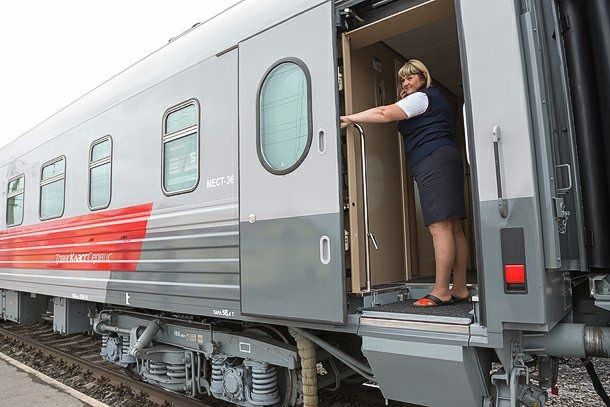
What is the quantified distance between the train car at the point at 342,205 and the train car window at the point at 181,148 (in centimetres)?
2

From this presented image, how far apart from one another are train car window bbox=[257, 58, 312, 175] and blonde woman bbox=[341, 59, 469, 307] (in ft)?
1.09

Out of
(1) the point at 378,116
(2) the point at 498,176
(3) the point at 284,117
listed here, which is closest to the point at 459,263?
(2) the point at 498,176

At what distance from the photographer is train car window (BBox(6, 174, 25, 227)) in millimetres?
7734

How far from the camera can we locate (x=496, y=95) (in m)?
2.45

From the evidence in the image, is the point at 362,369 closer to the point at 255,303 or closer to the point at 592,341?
the point at 255,303

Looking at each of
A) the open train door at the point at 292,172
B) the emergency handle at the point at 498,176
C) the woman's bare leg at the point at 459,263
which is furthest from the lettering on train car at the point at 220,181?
the emergency handle at the point at 498,176

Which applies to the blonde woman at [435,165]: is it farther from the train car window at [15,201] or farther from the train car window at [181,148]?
the train car window at [15,201]

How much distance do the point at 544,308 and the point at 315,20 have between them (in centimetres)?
220

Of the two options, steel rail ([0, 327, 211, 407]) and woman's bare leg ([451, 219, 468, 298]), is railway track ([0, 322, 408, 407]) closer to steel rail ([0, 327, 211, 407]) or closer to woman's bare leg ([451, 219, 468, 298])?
steel rail ([0, 327, 211, 407])

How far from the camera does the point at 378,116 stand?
2.98 metres

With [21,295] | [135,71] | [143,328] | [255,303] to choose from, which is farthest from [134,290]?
[21,295]

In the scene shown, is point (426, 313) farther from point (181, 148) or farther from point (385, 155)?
point (181, 148)

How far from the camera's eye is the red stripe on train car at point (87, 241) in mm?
4762

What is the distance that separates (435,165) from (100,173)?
3.98 m
